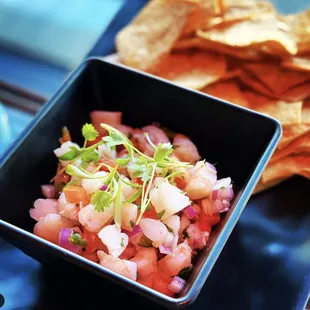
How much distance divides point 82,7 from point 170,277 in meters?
0.96

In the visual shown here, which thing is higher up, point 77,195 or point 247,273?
point 77,195

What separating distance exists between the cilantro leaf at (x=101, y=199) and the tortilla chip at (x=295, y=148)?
14.9 inches

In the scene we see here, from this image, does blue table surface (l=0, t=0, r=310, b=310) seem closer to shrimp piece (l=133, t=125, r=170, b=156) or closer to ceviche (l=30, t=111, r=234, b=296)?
ceviche (l=30, t=111, r=234, b=296)

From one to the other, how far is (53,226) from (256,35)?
590 mm

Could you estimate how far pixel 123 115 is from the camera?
129cm

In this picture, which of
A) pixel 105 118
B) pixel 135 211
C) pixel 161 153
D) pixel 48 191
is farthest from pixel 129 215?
pixel 105 118

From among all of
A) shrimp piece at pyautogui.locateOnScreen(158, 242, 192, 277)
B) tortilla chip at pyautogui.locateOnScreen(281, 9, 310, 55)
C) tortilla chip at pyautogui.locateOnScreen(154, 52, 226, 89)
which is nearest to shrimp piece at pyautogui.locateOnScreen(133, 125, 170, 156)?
tortilla chip at pyautogui.locateOnScreen(154, 52, 226, 89)

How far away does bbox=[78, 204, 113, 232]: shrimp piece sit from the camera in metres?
0.97

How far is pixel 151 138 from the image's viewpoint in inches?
46.9

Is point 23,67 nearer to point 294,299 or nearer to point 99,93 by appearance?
point 99,93

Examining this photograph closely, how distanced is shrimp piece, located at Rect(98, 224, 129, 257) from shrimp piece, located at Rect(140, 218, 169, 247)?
0.11ft

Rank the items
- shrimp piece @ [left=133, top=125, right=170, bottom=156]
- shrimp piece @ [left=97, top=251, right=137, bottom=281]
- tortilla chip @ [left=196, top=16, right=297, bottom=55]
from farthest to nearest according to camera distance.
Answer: tortilla chip @ [left=196, top=16, right=297, bottom=55] < shrimp piece @ [left=133, top=125, right=170, bottom=156] < shrimp piece @ [left=97, top=251, right=137, bottom=281]

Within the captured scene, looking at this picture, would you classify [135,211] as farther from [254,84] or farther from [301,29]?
[301,29]

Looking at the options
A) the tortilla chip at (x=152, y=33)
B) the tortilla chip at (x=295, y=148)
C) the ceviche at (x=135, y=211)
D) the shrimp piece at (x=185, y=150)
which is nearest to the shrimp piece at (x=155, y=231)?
the ceviche at (x=135, y=211)
